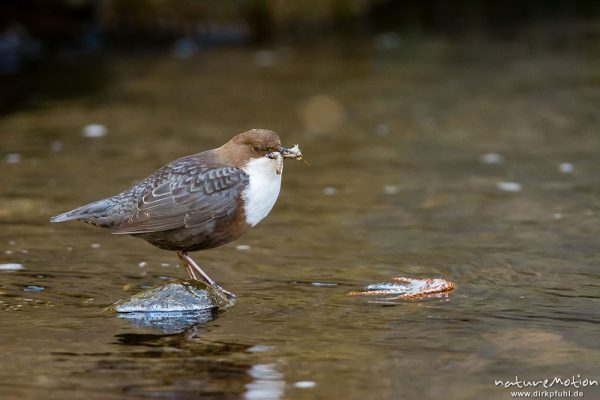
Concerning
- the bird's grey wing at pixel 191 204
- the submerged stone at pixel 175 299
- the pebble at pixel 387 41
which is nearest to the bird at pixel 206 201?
the bird's grey wing at pixel 191 204

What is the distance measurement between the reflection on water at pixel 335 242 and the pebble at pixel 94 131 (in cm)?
10

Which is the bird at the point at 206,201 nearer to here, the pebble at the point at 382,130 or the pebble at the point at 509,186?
the pebble at the point at 509,186

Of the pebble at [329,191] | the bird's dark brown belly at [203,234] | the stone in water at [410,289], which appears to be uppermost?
the bird's dark brown belly at [203,234]

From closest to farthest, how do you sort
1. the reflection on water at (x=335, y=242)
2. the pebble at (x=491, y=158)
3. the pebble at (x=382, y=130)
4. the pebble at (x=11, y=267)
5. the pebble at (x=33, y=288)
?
1. the reflection on water at (x=335, y=242)
2. the pebble at (x=33, y=288)
3. the pebble at (x=11, y=267)
4. the pebble at (x=491, y=158)
5. the pebble at (x=382, y=130)

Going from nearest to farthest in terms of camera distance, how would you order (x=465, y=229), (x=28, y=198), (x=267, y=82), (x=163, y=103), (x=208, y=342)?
(x=208, y=342), (x=465, y=229), (x=28, y=198), (x=163, y=103), (x=267, y=82)

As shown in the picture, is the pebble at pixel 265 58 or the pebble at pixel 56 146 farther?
the pebble at pixel 265 58

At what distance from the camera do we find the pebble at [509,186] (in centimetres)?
736

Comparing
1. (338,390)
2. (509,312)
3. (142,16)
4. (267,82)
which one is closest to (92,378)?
(338,390)

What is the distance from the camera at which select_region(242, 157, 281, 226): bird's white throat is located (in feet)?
16.0

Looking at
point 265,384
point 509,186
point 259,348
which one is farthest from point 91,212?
point 509,186

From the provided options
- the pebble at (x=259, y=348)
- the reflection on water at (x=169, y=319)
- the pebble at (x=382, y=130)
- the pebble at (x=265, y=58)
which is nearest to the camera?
the pebble at (x=259, y=348)

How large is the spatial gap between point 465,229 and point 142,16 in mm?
9997

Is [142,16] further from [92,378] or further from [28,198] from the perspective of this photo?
[92,378]

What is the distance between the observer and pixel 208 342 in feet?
14.6
